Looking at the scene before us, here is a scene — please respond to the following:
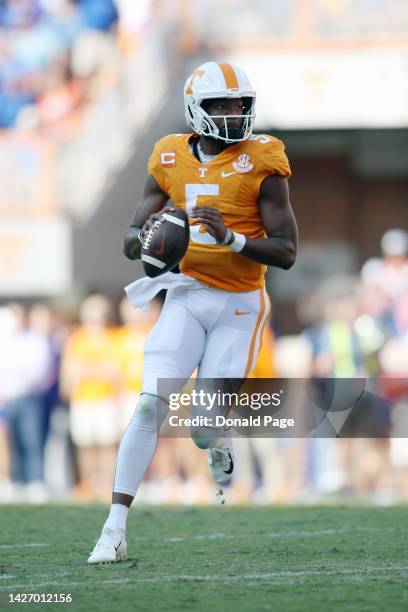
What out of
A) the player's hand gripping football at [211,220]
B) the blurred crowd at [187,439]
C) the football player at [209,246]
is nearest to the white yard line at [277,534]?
the football player at [209,246]

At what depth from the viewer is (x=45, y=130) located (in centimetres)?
1404

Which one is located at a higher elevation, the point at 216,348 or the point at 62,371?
the point at 216,348

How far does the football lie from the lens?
5309mm

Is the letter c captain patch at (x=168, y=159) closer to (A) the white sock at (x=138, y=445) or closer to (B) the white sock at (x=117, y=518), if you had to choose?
(A) the white sock at (x=138, y=445)

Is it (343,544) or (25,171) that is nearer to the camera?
(343,544)

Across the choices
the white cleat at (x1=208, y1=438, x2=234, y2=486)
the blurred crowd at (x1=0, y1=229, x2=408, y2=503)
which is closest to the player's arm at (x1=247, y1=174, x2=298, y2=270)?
the white cleat at (x1=208, y1=438, x2=234, y2=486)

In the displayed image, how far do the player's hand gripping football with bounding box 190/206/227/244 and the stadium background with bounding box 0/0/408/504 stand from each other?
15.8 ft

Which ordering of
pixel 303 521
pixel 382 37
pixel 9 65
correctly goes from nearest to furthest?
pixel 303 521 → pixel 382 37 → pixel 9 65

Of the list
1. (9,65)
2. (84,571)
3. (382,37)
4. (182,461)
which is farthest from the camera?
(9,65)

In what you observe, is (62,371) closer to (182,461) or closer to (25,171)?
(182,461)

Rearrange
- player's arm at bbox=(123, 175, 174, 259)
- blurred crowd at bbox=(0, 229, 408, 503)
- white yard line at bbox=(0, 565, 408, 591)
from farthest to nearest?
1. blurred crowd at bbox=(0, 229, 408, 503)
2. player's arm at bbox=(123, 175, 174, 259)
3. white yard line at bbox=(0, 565, 408, 591)

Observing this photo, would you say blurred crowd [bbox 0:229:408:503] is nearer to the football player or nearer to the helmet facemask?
the football player

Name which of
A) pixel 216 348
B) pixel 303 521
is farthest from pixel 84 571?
pixel 303 521

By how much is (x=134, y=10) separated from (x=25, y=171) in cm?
211
